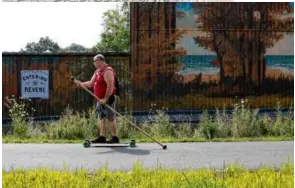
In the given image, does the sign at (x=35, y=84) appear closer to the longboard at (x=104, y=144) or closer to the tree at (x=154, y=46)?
the tree at (x=154, y=46)

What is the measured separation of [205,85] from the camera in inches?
882

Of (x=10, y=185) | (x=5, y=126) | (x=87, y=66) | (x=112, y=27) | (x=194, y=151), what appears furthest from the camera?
(x=112, y=27)

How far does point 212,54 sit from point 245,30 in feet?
4.88

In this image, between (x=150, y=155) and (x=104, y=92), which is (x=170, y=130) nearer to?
(x=104, y=92)

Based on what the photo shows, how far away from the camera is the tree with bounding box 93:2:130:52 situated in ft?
120

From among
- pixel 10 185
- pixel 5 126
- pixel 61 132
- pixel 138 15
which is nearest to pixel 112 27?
pixel 138 15

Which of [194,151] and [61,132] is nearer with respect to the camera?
[194,151]

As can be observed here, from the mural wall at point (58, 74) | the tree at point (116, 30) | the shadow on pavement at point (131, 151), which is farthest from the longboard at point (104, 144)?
the tree at point (116, 30)

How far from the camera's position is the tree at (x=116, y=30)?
120ft

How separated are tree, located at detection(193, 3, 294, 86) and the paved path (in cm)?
1034

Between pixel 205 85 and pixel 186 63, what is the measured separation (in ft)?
3.29

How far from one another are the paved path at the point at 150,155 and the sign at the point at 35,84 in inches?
369

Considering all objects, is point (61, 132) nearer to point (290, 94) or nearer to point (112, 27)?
point (290, 94)

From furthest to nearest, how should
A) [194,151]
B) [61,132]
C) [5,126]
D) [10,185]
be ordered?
[5,126]
[61,132]
[194,151]
[10,185]
